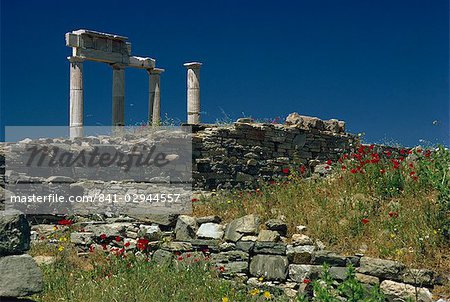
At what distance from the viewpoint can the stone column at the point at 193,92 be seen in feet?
62.2

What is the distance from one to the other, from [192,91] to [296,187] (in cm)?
958

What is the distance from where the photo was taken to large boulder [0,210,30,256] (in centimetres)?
547

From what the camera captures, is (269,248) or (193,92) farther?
(193,92)

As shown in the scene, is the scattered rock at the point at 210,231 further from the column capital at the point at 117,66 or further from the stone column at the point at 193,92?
the column capital at the point at 117,66

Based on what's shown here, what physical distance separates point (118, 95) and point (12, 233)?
13.8 meters

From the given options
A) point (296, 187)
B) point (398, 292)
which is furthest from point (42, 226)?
point (398, 292)

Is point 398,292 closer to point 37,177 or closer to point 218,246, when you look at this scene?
point 218,246

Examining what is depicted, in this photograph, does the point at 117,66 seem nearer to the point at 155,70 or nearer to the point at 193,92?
the point at 155,70

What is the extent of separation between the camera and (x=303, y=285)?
7.62 meters

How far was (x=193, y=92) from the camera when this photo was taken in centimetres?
1902

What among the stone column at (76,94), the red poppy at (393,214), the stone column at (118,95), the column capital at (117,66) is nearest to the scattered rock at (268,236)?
the red poppy at (393,214)

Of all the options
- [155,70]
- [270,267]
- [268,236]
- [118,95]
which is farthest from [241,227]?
[155,70]

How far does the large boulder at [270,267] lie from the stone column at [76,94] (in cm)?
1083

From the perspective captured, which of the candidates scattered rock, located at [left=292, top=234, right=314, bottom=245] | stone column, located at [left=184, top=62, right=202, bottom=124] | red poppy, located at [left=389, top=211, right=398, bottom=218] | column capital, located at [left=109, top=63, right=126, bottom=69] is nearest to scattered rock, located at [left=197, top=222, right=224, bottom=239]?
scattered rock, located at [left=292, top=234, right=314, bottom=245]
